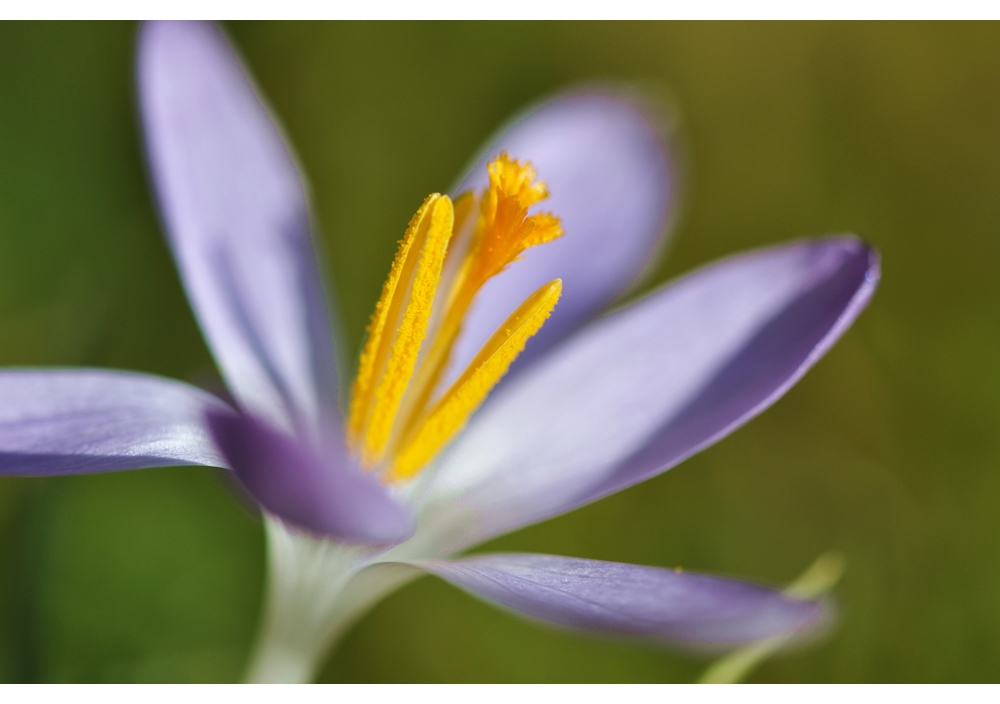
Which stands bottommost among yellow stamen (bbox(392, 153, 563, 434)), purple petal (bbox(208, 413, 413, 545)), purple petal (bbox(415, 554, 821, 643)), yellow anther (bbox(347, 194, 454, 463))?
purple petal (bbox(415, 554, 821, 643))

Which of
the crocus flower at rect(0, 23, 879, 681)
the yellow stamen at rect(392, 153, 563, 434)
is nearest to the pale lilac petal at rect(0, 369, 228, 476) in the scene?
the crocus flower at rect(0, 23, 879, 681)

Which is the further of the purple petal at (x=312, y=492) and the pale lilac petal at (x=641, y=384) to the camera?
the pale lilac petal at (x=641, y=384)

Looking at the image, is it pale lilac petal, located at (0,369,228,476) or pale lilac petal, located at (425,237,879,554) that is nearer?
pale lilac petal, located at (0,369,228,476)

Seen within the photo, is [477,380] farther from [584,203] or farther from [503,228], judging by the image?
[584,203]

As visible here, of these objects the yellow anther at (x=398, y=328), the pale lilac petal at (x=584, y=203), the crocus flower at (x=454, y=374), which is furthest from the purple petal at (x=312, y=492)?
the pale lilac petal at (x=584, y=203)

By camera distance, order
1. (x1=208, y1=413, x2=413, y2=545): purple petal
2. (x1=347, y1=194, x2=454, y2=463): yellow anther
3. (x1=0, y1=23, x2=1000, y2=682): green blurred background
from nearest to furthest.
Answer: (x1=208, y1=413, x2=413, y2=545): purple petal → (x1=347, y1=194, x2=454, y2=463): yellow anther → (x1=0, y1=23, x2=1000, y2=682): green blurred background

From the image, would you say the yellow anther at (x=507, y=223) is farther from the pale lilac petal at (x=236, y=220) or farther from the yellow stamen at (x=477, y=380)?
the pale lilac petal at (x=236, y=220)

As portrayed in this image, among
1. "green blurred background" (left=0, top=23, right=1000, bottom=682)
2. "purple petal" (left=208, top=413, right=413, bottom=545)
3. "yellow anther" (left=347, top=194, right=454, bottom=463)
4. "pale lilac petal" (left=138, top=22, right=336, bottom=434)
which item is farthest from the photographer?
"green blurred background" (left=0, top=23, right=1000, bottom=682)

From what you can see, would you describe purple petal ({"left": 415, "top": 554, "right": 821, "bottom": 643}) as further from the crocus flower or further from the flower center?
the flower center
